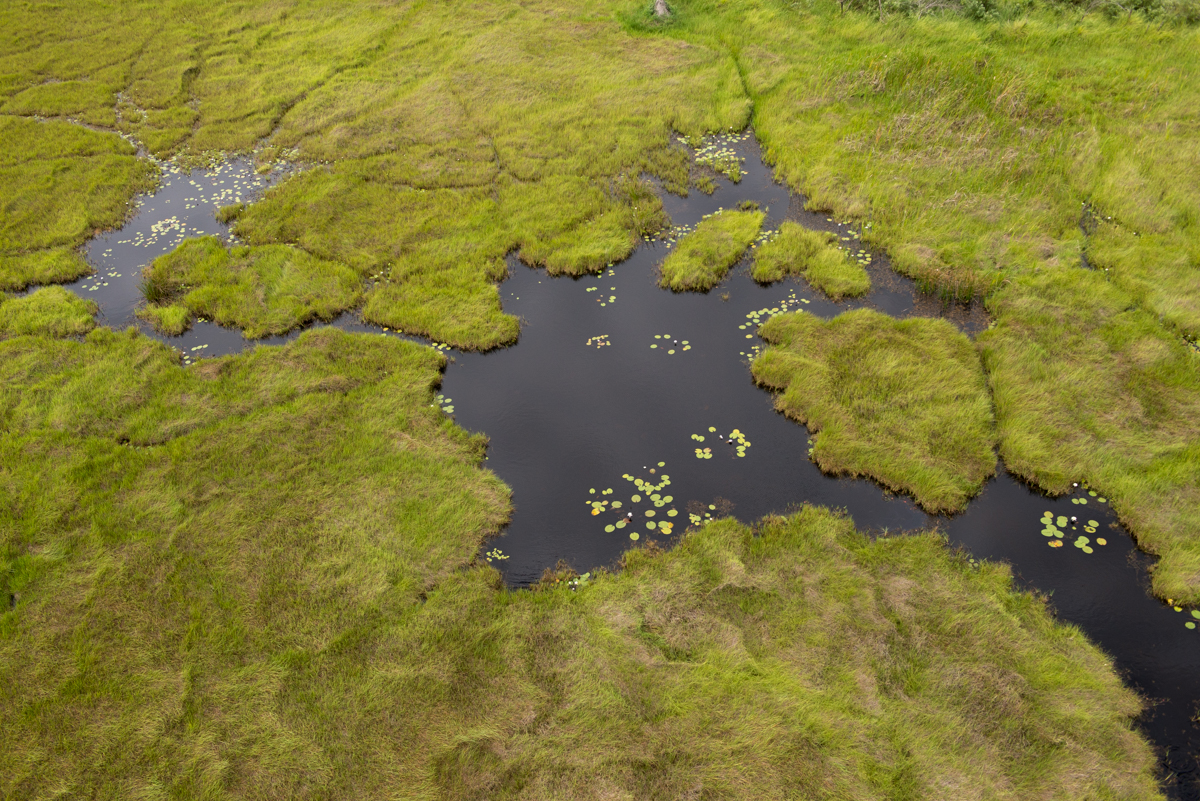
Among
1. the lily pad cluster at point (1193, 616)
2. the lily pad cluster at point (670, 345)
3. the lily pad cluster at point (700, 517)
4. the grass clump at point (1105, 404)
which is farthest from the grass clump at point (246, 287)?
the lily pad cluster at point (1193, 616)

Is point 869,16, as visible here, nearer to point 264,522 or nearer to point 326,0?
point 326,0

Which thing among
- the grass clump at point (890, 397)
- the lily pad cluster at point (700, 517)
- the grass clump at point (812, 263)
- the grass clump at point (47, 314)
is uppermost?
the grass clump at point (47, 314)

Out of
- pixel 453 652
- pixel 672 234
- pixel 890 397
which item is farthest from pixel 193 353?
pixel 890 397

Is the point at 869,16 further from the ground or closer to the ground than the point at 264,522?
further from the ground

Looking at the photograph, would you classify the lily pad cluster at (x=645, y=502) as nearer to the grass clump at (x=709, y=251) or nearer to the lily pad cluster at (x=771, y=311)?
the lily pad cluster at (x=771, y=311)

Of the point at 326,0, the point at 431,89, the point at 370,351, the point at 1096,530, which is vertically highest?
the point at 326,0

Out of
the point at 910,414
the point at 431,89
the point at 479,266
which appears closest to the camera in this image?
the point at 910,414

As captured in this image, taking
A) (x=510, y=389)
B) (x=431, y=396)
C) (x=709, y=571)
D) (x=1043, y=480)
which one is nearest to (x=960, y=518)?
(x=1043, y=480)

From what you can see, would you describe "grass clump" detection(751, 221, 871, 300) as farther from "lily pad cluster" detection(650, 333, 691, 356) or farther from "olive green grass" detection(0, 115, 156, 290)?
"olive green grass" detection(0, 115, 156, 290)
